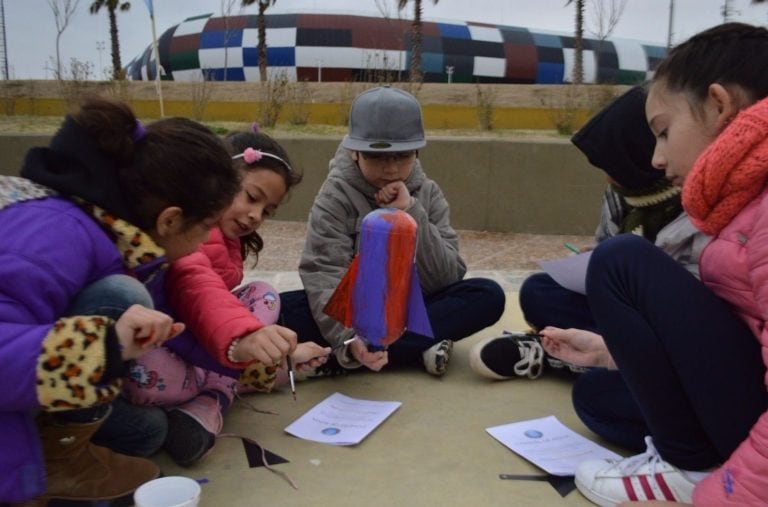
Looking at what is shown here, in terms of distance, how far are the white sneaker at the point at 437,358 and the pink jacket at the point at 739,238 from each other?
112 cm

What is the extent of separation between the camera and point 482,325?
2688 mm

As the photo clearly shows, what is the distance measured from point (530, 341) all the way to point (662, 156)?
3.49 feet

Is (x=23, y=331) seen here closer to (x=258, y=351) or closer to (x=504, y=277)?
(x=258, y=351)

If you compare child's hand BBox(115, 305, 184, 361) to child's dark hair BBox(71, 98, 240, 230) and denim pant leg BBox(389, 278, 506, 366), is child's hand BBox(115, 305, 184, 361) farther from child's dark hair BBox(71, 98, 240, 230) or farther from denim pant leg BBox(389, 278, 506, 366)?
denim pant leg BBox(389, 278, 506, 366)

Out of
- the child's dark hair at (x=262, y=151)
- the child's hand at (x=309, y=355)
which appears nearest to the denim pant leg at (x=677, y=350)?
the child's hand at (x=309, y=355)

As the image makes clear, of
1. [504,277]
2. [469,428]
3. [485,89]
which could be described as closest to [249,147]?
[469,428]

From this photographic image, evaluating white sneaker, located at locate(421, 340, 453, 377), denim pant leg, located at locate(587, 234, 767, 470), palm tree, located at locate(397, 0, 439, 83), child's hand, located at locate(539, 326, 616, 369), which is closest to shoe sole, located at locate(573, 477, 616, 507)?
denim pant leg, located at locate(587, 234, 767, 470)

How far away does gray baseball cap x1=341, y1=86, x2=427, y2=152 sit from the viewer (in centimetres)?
249

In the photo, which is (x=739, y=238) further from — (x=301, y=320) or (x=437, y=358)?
(x=301, y=320)

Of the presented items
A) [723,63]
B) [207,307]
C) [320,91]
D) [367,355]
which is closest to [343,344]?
[367,355]

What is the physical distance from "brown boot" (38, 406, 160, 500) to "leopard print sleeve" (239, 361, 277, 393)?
54 cm

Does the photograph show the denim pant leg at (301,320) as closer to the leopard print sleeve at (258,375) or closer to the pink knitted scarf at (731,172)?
the leopard print sleeve at (258,375)

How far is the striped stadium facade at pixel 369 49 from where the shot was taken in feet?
84.2

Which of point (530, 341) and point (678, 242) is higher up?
point (678, 242)
